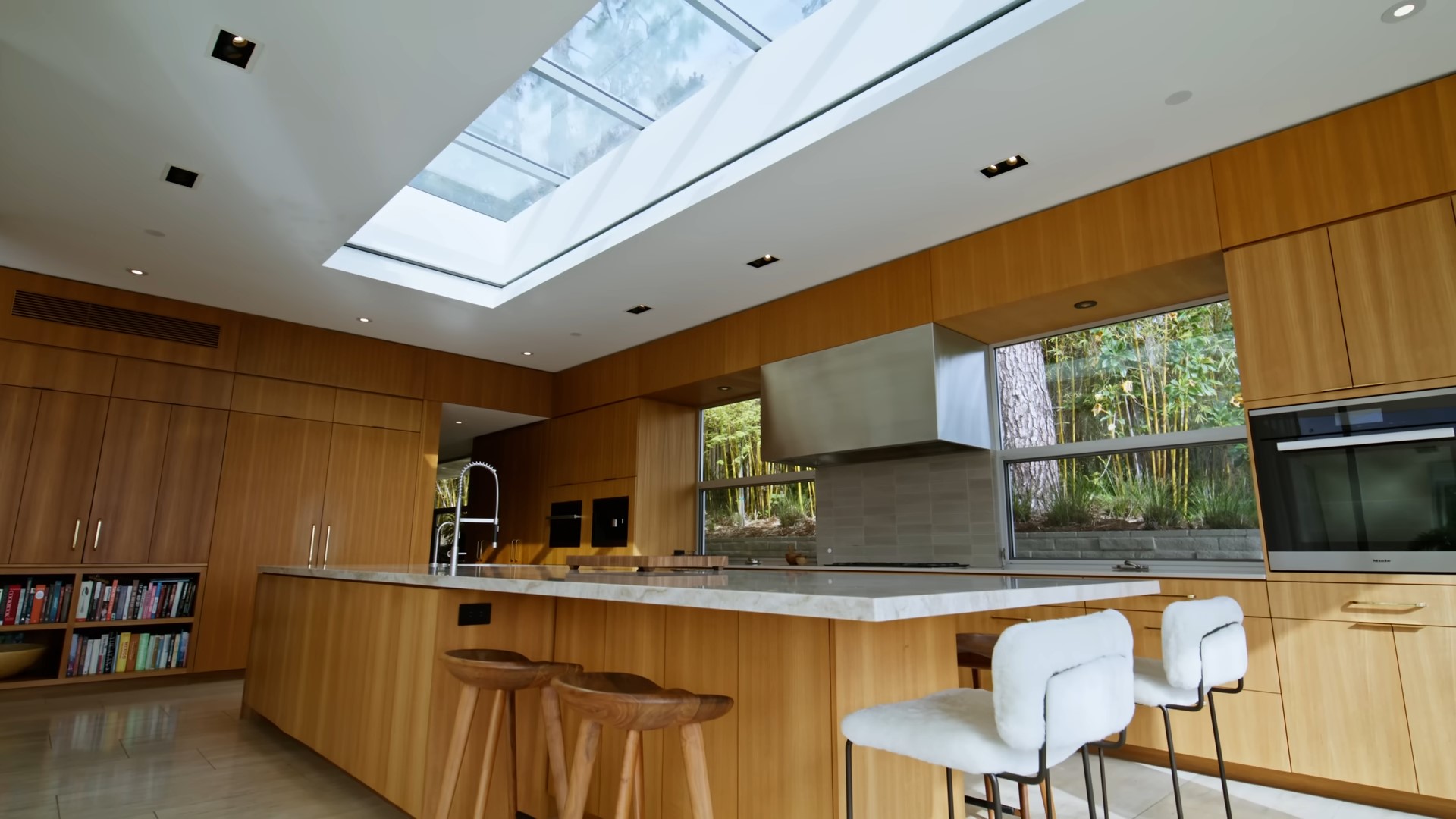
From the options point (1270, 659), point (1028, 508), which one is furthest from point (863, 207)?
point (1270, 659)

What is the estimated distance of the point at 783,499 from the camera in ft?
17.1

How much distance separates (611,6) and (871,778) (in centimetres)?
295

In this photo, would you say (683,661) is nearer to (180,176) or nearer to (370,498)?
(180,176)

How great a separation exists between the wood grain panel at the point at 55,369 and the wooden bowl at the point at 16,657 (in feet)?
4.98

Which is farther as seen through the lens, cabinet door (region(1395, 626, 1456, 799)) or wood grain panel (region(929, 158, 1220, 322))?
wood grain panel (region(929, 158, 1220, 322))

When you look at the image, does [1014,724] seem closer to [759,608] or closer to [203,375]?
[759,608]

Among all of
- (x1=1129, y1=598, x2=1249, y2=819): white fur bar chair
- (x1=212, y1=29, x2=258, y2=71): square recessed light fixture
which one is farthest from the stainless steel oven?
(x1=212, y1=29, x2=258, y2=71): square recessed light fixture

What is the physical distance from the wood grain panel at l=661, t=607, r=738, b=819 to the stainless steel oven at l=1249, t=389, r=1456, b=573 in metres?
2.26

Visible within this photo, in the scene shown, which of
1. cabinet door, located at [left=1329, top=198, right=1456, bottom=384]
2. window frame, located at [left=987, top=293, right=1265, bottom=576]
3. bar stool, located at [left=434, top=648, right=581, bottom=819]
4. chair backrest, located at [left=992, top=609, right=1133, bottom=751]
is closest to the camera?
chair backrest, located at [left=992, top=609, right=1133, bottom=751]

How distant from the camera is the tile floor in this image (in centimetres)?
240

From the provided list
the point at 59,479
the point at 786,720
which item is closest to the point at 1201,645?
the point at 786,720

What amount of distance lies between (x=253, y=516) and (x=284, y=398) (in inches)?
33.6

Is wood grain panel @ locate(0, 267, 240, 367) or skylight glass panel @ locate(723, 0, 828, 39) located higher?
skylight glass panel @ locate(723, 0, 828, 39)

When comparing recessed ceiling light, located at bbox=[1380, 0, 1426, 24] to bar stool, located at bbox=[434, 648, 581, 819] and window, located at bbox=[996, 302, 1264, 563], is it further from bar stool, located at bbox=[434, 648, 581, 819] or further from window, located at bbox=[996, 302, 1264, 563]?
bar stool, located at bbox=[434, 648, 581, 819]
